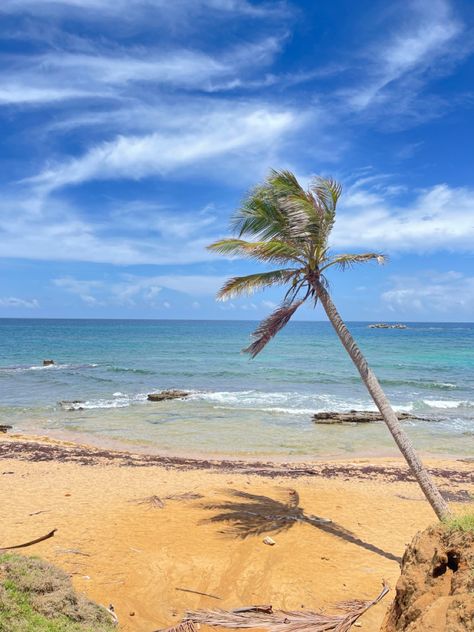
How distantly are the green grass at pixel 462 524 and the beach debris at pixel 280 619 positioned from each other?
2.30 m

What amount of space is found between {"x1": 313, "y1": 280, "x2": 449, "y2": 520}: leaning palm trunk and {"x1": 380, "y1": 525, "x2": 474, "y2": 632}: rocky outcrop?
11.9 feet

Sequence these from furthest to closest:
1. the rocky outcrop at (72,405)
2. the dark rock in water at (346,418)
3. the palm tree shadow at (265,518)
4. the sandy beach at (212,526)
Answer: the rocky outcrop at (72,405), the dark rock in water at (346,418), the palm tree shadow at (265,518), the sandy beach at (212,526)

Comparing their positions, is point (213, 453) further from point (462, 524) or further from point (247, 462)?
point (462, 524)

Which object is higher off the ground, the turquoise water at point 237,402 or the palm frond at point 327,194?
the palm frond at point 327,194

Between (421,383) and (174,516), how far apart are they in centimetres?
2967

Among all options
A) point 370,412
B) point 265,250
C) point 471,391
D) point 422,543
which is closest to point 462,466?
point 370,412

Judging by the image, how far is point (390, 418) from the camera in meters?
8.27

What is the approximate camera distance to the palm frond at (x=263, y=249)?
8453 millimetres

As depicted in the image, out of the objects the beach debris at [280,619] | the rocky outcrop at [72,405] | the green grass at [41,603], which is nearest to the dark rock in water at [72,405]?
the rocky outcrop at [72,405]

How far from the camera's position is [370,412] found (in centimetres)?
2377

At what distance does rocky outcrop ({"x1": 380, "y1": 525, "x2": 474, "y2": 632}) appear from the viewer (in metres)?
3.54

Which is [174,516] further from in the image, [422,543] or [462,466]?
[462,466]

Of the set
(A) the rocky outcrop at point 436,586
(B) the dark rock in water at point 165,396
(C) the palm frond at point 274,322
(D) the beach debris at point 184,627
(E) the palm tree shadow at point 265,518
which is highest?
(C) the palm frond at point 274,322

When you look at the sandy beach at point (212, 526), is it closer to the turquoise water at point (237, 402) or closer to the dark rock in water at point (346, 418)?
the turquoise water at point (237, 402)
